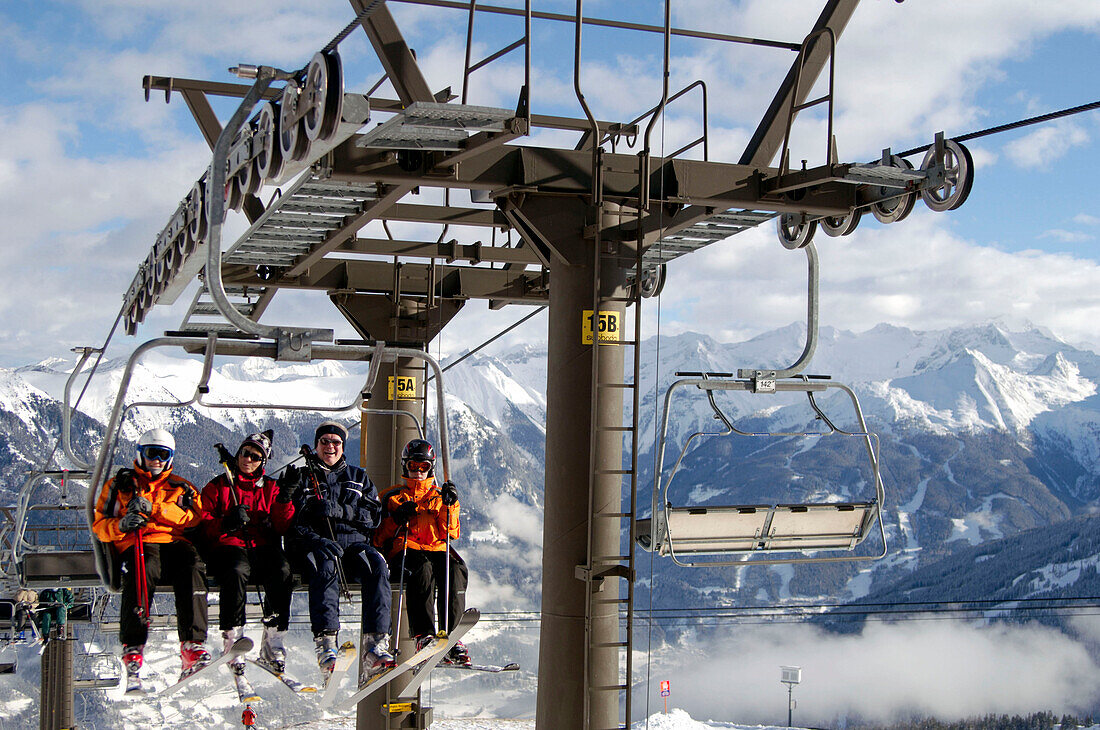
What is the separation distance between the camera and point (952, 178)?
7.90 metres

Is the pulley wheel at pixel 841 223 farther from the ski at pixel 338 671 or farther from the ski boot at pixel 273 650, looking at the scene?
the ski boot at pixel 273 650

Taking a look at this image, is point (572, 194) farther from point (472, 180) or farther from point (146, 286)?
point (146, 286)

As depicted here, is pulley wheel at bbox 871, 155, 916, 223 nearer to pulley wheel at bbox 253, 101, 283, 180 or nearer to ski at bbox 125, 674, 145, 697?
pulley wheel at bbox 253, 101, 283, 180

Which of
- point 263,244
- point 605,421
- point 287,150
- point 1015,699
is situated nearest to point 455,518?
point 605,421

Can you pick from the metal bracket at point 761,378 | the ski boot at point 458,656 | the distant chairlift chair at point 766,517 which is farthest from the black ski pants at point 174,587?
the metal bracket at point 761,378

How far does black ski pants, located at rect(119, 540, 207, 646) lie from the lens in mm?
6953

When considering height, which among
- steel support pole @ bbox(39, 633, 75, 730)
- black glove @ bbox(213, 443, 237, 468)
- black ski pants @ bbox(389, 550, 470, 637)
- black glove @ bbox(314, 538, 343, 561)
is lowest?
steel support pole @ bbox(39, 633, 75, 730)

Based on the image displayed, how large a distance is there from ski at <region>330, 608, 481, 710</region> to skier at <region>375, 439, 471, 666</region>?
0.10 metres

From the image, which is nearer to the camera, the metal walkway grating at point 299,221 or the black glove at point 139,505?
the black glove at point 139,505

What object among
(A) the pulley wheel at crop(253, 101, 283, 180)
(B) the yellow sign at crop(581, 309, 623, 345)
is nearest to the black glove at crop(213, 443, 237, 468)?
(A) the pulley wheel at crop(253, 101, 283, 180)

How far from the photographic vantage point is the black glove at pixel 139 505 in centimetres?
690

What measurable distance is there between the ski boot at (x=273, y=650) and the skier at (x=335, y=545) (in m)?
0.21

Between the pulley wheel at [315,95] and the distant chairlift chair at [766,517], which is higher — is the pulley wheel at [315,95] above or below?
Answer: above

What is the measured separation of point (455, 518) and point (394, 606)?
706mm
